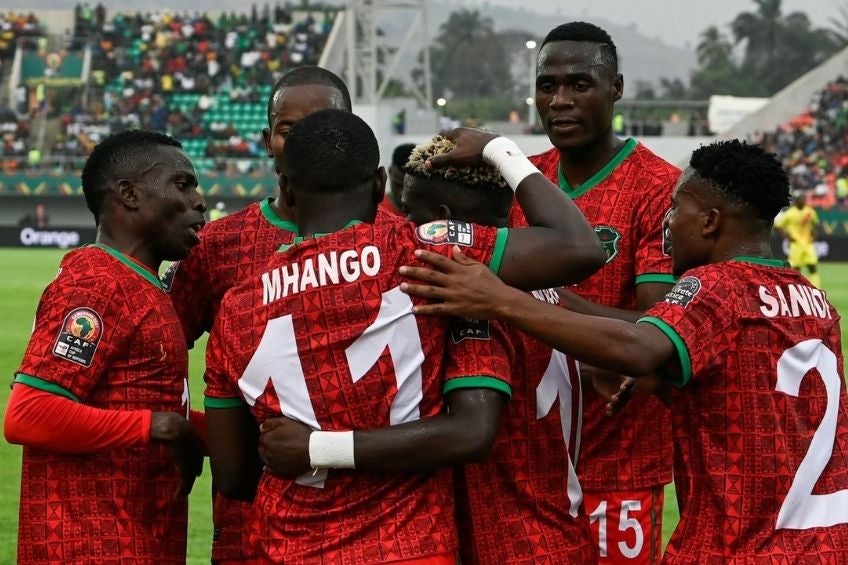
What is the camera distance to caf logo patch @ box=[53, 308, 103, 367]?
11.4ft

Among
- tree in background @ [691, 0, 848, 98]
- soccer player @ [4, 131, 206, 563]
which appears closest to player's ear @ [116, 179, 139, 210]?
soccer player @ [4, 131, 206, 563]

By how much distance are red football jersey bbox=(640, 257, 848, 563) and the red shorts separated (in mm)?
994

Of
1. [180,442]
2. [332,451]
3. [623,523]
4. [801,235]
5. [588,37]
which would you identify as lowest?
[623,523]

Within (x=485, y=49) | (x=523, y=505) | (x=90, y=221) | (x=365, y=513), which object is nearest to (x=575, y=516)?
(x=523, y=505)

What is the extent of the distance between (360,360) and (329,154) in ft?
1.75

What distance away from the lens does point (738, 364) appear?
3.28 m

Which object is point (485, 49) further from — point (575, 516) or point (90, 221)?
point (575, 516)

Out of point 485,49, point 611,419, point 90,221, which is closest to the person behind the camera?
point 611,419

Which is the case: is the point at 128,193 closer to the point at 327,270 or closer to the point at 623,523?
the point at 327,270

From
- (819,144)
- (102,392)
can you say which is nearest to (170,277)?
(102,392)

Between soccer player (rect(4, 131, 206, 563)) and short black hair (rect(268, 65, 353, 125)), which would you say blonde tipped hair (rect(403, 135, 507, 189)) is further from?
soccer player (rect(4, 131, 206, 563))

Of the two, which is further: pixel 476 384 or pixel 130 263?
pixel 130 263

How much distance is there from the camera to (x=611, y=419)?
172 inches

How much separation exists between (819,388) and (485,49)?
148959 millimetres
